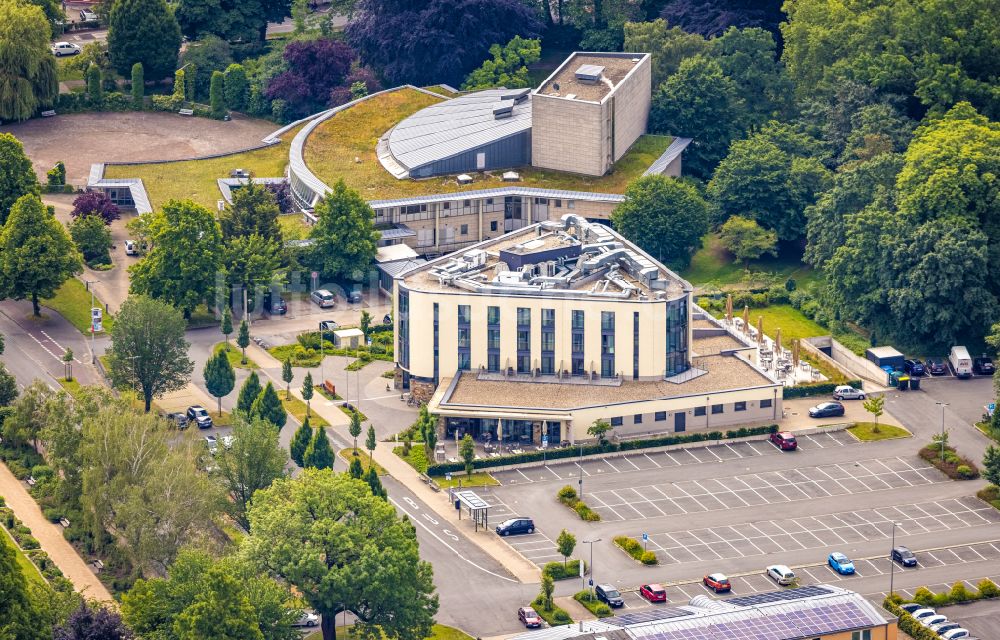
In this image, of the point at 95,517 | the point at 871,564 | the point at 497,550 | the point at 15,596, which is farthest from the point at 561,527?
the point at 15,596

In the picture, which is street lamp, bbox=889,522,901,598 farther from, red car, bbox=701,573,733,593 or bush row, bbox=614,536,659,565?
bush row, bbox=614,536,659,565

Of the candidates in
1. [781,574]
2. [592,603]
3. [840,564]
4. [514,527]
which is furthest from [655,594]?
[514,527]

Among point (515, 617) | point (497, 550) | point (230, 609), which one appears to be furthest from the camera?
point (497, 550)

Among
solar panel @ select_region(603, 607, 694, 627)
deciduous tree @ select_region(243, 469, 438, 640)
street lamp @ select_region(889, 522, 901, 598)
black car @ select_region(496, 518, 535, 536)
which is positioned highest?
deciduous tree @ select_region(243, 469, 438, 640)

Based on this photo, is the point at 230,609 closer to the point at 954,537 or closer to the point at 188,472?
the point at 188,472

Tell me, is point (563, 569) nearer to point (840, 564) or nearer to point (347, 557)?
point (347, 557)

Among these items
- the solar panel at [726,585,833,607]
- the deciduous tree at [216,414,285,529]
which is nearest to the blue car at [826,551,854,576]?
the solar panel at [726,585,833,607]
